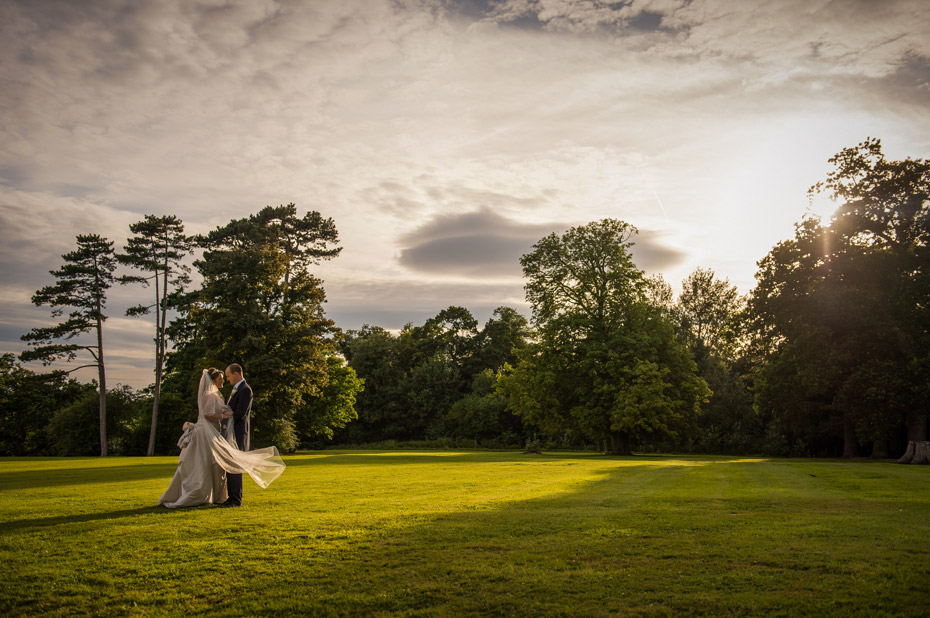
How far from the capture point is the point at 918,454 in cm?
3161

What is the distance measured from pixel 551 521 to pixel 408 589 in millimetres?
4453

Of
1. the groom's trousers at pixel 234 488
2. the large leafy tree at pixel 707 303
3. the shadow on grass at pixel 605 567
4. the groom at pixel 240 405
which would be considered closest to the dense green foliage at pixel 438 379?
the large leafy tree at pixel 707 303

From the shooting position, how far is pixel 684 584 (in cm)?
655

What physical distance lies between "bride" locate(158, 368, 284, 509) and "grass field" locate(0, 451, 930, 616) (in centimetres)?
45

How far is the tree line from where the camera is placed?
122 feet

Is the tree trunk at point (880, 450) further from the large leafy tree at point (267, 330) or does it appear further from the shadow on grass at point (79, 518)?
the shadow on grass at point (79, 518)

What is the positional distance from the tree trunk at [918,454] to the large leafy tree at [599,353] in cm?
1415

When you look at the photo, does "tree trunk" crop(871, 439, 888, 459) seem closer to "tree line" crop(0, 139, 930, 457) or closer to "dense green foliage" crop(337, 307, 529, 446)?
"tree line" crop(0, 139, 930, 457)

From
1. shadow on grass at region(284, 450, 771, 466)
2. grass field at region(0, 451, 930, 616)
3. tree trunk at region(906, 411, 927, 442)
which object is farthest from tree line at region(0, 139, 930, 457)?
grass field at region(0, 451, 930, 616)

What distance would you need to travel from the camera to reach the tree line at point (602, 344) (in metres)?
37.2

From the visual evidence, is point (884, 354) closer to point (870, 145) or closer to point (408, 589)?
point (870, 145)

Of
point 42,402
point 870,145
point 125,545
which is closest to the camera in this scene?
point 125,545

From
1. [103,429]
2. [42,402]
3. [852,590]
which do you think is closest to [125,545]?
[852,590]

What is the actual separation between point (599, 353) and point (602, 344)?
1.06 meters
